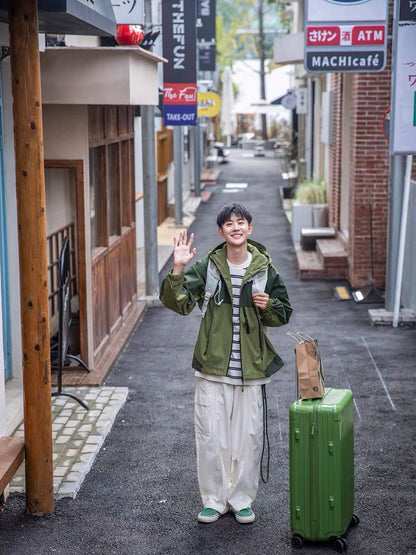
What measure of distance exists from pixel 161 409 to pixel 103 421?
703 millimetres

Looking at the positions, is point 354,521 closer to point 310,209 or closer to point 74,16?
point 74,16

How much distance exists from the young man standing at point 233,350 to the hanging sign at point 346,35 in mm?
5725

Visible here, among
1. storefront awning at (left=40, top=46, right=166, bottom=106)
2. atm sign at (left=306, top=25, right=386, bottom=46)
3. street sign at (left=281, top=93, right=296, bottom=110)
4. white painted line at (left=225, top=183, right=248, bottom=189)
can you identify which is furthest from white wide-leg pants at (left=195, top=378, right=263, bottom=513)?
white painted line at (left=225, top=183, right=248, bottom=189)

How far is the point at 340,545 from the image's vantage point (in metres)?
5.52

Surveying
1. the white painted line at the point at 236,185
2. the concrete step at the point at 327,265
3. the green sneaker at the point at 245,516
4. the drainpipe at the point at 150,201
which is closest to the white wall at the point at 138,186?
the concrete step at the point at 327,265

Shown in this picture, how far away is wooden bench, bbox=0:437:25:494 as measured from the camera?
5590mm

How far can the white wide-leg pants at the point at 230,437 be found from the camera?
585 centimetres

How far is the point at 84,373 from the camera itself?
9.45 m

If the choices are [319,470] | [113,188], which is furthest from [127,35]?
[319,470]

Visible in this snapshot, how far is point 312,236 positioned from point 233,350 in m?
11.4

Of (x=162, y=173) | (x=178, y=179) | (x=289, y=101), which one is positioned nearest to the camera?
(x=178, y=179)

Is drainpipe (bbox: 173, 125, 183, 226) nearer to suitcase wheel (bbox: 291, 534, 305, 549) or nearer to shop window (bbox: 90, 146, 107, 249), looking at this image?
shop window (bbox: 90, 146, 107, 249)

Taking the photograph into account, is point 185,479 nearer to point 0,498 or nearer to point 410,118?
point 0,498

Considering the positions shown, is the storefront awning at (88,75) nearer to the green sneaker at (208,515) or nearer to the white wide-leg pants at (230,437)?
the white wide-leg pants at (230,437)
